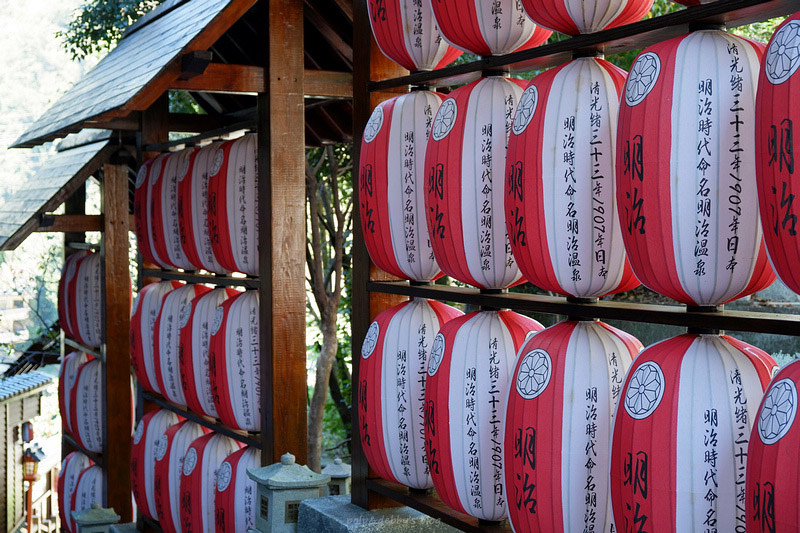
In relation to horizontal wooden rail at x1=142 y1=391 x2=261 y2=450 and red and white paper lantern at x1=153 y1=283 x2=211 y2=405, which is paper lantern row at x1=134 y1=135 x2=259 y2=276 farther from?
horizontal wooden rail at x1=142 y1=391 x2=261 y2=450

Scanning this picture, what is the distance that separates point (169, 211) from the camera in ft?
15.9

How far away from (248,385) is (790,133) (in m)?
3.08

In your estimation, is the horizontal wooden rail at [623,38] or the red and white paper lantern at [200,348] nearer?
the horizontal wooden rail at [623,38]

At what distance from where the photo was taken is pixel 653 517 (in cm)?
185

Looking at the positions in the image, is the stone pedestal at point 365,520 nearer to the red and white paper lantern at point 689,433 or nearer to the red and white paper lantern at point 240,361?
the red and white paper lantern at point 240,361

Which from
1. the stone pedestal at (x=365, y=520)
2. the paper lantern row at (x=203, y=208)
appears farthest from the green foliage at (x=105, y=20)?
the stone pedestal at (x=365, y=520)

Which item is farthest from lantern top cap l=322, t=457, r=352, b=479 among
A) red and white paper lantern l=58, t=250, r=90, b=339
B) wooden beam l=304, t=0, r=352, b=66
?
red and white paper lantern l=58, t=250, r=90, b=339

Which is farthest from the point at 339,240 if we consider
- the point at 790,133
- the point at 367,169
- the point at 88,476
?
the point at 790,133

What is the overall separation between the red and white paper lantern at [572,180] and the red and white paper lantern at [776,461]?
21.6 inches

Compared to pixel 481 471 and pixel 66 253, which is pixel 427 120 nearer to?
→ pixel 481 471

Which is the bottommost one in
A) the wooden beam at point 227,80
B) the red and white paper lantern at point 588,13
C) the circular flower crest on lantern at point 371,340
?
the circular flower crest on lantern at point 371,340

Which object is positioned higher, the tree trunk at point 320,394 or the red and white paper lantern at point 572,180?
the red and white paper lantern at point 572,180

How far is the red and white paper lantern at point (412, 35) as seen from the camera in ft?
9.25

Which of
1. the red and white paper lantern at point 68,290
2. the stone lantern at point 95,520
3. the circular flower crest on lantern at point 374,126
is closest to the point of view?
the circular flower crest on lantern at point 374,126
